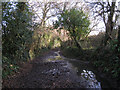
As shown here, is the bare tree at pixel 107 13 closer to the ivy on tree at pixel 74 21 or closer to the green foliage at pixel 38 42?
the ivy on tree at pixel 74 21

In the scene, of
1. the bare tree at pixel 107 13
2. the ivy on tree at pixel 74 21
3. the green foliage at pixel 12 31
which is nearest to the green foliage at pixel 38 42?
the ivy on tree at pixel 74 21

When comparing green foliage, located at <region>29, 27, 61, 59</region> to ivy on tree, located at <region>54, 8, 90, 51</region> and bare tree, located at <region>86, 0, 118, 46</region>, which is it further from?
bare tree, located at <region>86, 0, 118, 46</region>

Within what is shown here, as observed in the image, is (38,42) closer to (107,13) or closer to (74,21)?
(74,21)

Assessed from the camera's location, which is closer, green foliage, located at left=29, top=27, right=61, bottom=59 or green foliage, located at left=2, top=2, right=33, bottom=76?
green foliage, located at left=2, top=2, right=33, bottom=76

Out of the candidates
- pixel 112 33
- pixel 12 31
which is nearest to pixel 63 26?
pixel 112 33

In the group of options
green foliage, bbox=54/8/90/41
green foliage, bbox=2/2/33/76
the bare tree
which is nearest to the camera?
green foliage, bbox=2/2/33/76

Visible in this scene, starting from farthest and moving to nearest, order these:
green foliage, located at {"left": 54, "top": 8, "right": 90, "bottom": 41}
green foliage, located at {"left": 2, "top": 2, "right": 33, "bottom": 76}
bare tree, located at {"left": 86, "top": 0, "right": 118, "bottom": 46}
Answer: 1. green foliage, located at {"left": 54, "top": 8, "right": 90, "bottom": 41}
2. bare tree, located at {"left": 86, "top": 0, "right": 118, "bottom": 46}
3. green foliage, located at {"left": 2, "top": 2, "right": 33, "bottom": 76}

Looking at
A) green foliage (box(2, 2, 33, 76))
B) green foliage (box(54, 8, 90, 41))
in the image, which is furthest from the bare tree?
green foliage (box(2, 2, 33, 76))

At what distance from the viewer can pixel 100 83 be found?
374 centimetres

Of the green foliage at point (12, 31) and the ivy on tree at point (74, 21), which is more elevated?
the ivy on tree at point (74, 21)

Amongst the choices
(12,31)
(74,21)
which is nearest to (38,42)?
(74,21)

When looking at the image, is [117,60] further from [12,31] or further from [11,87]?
[12,31]

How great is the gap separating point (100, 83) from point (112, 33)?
418 centimetres

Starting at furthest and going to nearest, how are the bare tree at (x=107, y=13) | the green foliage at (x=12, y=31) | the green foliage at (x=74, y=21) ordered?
the green foliage at (x=74, y=21), the bare tree at (x=107, y=13), the green foliage at (x=12, y=31)
